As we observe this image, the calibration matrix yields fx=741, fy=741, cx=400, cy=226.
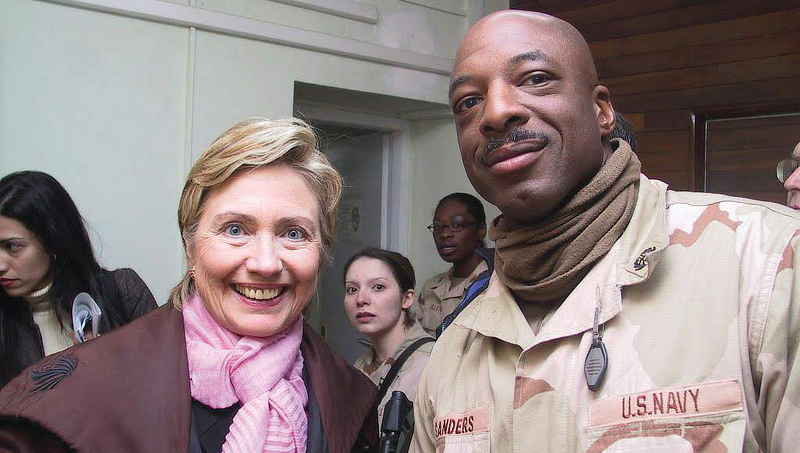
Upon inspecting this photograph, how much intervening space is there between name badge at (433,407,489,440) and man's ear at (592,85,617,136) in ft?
1.96

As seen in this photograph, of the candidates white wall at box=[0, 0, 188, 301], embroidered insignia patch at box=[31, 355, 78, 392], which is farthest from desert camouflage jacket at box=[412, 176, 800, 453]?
white wall at box=[0, 0, 188, 301]

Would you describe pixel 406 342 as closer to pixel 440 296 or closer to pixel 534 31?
pixel 440 296

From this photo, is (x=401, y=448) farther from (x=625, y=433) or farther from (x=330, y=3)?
(x=330, y=3)

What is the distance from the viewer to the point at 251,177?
158 centimetres

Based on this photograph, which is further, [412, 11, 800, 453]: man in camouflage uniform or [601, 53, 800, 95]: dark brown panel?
[601, 53, 800, 95]: dark brown panel

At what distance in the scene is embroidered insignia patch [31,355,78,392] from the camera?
4.56ft

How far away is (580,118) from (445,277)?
9.19ft

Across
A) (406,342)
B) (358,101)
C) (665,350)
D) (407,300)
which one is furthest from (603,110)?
(358,101)

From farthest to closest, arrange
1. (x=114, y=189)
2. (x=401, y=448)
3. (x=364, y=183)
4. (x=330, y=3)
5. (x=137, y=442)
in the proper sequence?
1. (x=364, y=183)
2. (x=330, y=3)
3. (x=114, y=189)
4. (x=401, y=448)
5. (x=137, y=442)

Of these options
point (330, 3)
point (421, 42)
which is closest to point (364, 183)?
point (421, 42)

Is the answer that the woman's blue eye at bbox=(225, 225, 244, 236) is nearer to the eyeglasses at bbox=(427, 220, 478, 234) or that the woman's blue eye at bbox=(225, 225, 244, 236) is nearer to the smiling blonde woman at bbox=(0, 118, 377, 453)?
the smiling blonde woman at bbox=(0, 118, 377, 453)

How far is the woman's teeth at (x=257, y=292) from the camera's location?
1.56 metres

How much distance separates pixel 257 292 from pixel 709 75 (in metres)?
2.86

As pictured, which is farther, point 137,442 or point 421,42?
point 421,42
